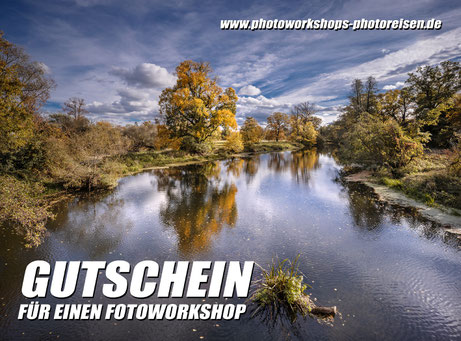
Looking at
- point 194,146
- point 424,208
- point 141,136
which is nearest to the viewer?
point 424,208

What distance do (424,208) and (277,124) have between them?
5630cm

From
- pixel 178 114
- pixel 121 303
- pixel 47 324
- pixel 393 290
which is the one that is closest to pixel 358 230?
pixel 393 290

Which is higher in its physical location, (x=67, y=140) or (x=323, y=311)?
(x=67, y=140)

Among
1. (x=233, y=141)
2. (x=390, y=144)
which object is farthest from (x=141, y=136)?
(x=390, y=144)

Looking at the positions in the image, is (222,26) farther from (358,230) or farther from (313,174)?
(313,174)

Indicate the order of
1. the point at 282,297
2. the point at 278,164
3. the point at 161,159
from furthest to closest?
1. the point at 278,164
2. the point at 161,159
3. the point at 282,297

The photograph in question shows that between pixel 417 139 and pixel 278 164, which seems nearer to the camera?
pixel 417 139

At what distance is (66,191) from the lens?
16.2 meters

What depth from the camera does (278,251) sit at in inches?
321

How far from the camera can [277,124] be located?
65.9 meters

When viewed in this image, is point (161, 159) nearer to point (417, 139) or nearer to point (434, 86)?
point (417, 139)

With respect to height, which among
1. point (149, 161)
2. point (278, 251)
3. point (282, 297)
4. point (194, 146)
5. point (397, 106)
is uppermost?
point (397, 106)

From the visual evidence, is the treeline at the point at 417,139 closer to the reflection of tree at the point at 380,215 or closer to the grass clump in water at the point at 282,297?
the reflection of tree at the point at 380,215

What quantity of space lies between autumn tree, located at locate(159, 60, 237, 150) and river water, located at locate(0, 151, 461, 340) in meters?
17.3
